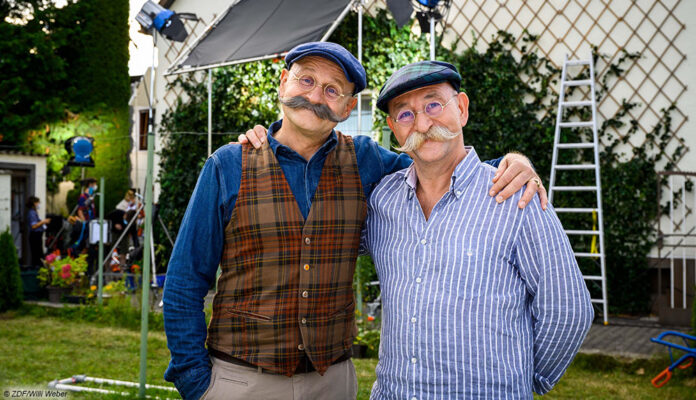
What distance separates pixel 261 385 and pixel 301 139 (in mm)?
733

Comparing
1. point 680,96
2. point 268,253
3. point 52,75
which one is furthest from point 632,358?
point 52,75

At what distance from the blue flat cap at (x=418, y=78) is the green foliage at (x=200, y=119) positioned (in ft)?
23.3

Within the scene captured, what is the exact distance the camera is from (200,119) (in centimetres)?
949

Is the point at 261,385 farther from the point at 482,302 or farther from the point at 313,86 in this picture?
the point at 313,86

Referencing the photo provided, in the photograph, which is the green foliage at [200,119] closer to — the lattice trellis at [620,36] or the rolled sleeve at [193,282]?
the lattice trellis at [620,36]

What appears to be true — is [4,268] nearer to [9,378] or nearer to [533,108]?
[9,378]

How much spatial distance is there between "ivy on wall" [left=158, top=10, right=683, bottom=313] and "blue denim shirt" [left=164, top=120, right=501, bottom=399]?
5558 mm

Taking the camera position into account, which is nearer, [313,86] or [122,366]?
[313,86]

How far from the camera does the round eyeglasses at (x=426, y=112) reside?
5.91ft

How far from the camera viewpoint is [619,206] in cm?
682

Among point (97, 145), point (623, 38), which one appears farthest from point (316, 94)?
point (97, 145)

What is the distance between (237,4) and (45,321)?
403 cm

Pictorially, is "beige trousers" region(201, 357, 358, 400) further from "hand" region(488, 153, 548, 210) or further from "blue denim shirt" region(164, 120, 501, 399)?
"hand" region(488, 153, 548, 210)

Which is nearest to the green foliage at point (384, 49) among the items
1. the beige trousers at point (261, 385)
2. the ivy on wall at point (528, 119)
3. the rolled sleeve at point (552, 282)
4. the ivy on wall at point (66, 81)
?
the ivy on wall at point (528, 119)
